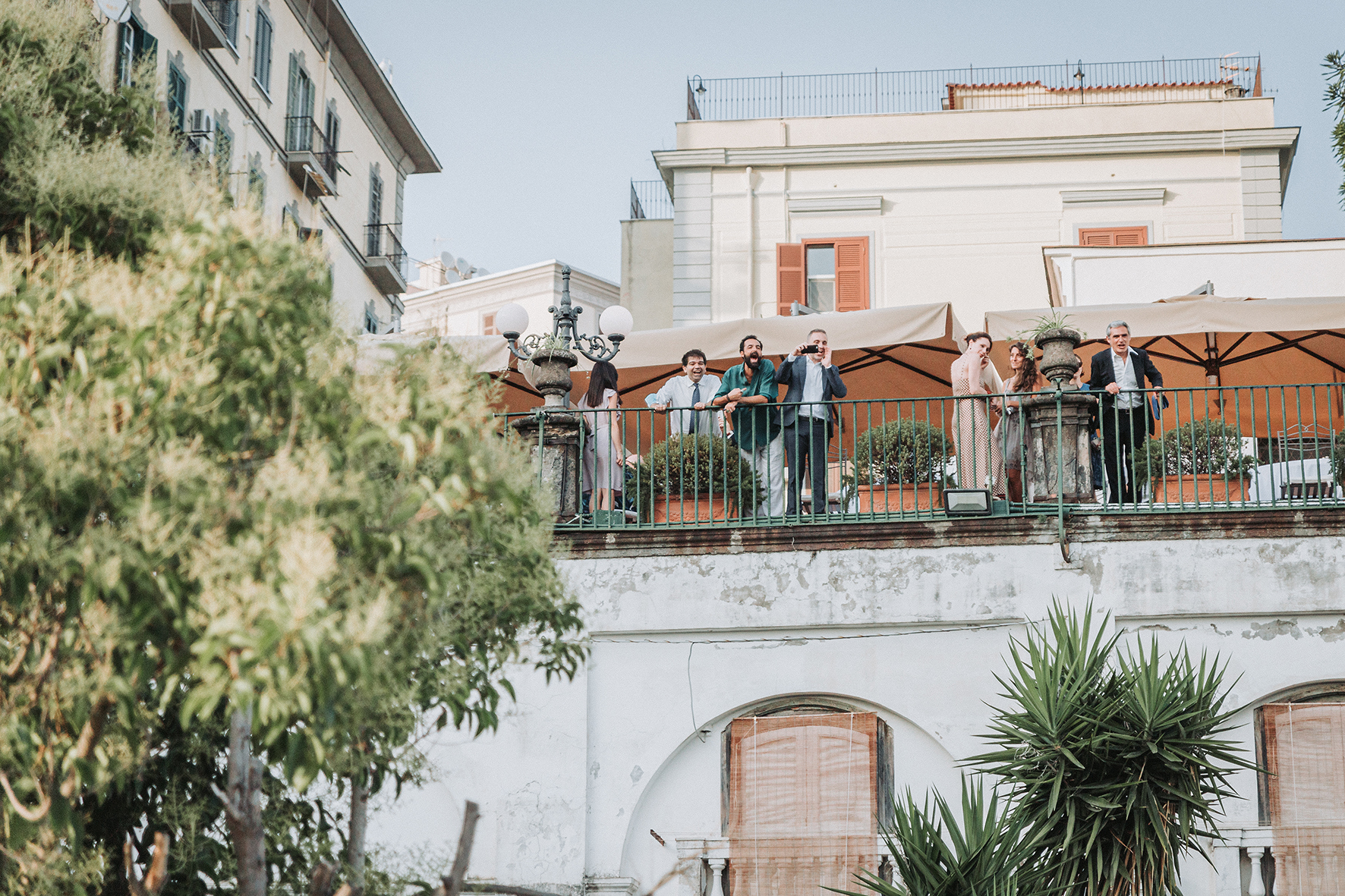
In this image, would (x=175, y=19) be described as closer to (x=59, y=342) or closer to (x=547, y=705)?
(x=547, y=705)

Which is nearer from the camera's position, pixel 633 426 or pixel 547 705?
pixel 547 705

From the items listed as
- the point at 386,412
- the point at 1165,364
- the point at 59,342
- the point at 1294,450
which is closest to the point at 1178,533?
the point at 1294,450

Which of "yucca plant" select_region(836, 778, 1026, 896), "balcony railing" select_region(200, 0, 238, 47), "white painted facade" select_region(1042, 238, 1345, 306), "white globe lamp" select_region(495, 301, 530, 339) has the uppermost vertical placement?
"balcony railing" select_region(200, 0, 238, 47)

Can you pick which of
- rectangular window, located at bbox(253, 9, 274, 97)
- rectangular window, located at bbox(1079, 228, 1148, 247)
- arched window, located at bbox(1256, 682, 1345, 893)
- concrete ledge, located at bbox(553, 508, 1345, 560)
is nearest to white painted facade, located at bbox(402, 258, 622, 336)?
rectangular window, located at bbox(253, 9, 274, 97)

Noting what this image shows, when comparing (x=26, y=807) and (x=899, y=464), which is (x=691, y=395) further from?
(x=26, y=807)

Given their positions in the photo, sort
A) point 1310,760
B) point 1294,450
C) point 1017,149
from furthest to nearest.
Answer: point 1017,149 → point 1294,450 → point 1310,760

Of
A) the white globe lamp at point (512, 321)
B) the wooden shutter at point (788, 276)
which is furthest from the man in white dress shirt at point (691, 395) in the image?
the wooden shutter at point (788, 276)

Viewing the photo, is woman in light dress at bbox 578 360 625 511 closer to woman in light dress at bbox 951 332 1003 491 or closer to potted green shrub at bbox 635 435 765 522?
potted green shrub at bbox 635 435 765 522

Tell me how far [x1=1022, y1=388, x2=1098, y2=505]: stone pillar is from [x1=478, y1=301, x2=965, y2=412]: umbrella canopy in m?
1.72

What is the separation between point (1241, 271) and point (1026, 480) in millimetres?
6446

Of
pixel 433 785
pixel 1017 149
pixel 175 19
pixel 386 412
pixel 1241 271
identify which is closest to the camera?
pixel 386 412

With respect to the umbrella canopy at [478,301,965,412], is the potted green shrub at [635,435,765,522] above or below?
below

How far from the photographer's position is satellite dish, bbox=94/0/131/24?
16.8 m

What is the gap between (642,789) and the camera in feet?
35.4
